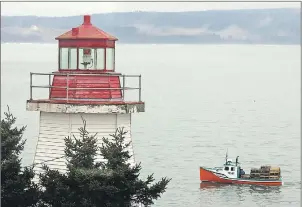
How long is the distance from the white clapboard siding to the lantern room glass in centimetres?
70

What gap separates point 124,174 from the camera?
13086mm

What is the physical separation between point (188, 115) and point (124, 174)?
54791 millimetres

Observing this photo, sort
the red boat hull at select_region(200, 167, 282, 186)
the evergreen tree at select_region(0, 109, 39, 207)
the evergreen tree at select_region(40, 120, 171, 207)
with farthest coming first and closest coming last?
the red boat hull at select_region(200, 167, 282, 186)
the evergreen tree at select_region(0, 109, 39, 207)
the evergreen tree at select_region(40, 120, 171, 207)

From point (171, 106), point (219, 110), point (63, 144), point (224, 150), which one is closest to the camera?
point (63, 144)

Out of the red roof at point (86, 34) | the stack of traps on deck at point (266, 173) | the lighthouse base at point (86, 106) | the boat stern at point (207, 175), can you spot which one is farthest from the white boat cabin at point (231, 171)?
the lighthouse base at point (86, 106)

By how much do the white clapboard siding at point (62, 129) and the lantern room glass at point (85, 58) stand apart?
696 millimetres

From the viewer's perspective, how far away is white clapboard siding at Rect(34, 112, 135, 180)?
1408cm

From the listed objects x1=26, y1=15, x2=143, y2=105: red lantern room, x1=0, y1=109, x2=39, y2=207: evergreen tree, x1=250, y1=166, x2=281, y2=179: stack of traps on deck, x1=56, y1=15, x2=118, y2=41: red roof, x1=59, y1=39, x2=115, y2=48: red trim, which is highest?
x1=56, y1=15, x2=118, y2=41: red roof

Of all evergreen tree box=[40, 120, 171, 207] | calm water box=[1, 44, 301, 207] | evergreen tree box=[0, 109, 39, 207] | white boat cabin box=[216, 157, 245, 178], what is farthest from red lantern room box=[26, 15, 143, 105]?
white boat cabin box=[216, 157, 245, 178]

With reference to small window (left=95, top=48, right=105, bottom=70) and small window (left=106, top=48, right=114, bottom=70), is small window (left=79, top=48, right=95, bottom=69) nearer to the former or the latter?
small window (left=95, top=48, right=105, bottom=70)

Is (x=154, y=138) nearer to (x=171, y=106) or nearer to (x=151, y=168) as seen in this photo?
(x=151, y=168)

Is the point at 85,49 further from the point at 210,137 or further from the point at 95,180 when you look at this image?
the point at 210,137

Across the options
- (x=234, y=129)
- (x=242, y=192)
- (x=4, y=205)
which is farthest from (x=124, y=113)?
(x=234, y=129)

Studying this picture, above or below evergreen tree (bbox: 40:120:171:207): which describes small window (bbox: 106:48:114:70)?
above
